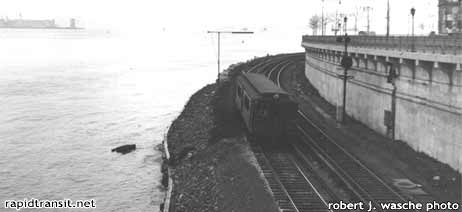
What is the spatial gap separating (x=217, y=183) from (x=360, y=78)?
19029 millimetres

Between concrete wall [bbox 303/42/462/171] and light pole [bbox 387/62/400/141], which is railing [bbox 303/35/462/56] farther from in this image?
light pole [bbox 387/62/400/141]

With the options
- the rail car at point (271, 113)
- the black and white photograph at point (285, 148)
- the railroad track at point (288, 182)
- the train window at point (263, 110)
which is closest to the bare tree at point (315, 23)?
the black and white photograph at point (285, 148)

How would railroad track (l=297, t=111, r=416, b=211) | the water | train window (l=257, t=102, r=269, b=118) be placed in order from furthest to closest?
the water, train window (l=257, t=102, r=269, b=118), railroad track (l=297, t=111, r=416, b=211)

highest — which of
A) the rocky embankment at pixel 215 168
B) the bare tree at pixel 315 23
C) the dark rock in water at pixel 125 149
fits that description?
the bare tree at pixel 315 23

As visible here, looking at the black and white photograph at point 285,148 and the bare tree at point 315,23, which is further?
the bare tree at point 315,23

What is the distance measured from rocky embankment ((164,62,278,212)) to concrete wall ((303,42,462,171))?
32.0ft

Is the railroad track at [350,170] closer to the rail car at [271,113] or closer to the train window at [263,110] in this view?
the rail car at [271,113]

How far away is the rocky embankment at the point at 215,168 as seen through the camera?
23922mm

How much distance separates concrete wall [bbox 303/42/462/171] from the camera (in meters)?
26.5

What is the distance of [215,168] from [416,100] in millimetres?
12461

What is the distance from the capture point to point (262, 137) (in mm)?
31062

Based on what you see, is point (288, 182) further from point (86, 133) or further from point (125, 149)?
point (86, 133)

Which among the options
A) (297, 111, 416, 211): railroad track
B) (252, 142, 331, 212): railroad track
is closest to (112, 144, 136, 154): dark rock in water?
(297, 111, 416, 211): railroad track

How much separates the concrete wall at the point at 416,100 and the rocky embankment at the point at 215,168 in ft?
32.0
